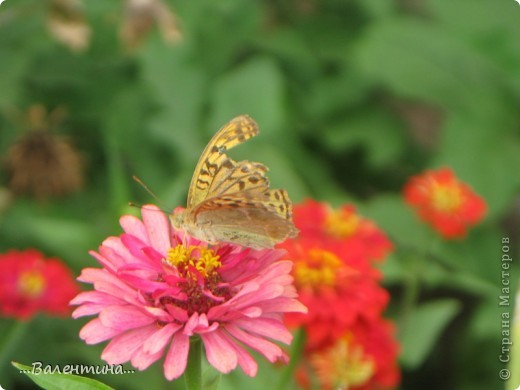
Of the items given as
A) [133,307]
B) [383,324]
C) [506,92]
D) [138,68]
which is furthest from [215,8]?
[133,307]

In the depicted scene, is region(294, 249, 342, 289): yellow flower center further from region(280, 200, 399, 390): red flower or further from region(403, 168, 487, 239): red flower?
region(403, 168, 487, 239): red flower

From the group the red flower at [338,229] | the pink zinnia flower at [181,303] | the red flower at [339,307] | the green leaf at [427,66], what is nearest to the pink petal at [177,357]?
the pink zinnia flower at [181,303]

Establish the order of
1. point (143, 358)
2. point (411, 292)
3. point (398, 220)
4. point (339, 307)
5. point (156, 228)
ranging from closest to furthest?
point (143, 358) → point (156, 228) → point (339, 307) → point (411, 292) → point (398, 220)

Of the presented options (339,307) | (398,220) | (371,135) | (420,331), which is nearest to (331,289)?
(339,307)

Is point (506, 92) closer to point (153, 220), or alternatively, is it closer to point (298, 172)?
point (298, 172)

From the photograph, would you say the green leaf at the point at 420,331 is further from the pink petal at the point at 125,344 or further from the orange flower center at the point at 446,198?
the pink petal at the point at 125,344

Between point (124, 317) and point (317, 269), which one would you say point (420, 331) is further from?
point (124, 317)

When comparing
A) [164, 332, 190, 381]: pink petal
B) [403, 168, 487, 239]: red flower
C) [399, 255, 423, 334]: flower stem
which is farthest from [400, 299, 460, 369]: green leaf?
[164, 332, 190, 381]: pink petal
